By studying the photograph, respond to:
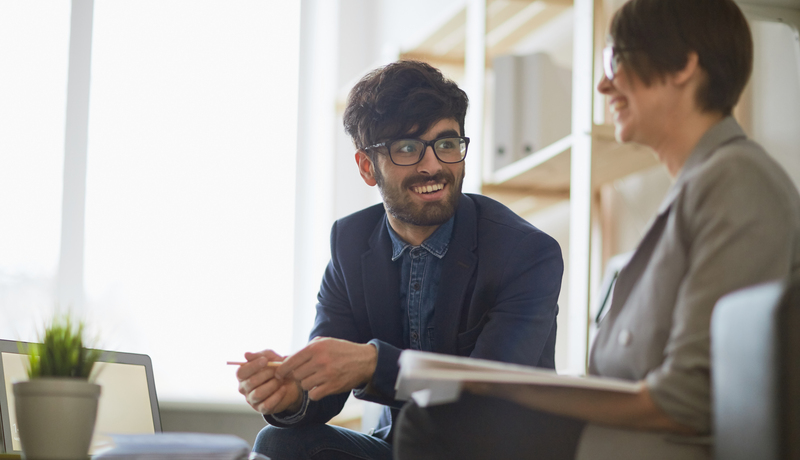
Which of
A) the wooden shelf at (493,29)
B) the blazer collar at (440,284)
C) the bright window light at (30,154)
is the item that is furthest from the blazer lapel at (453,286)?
the bright window light at (30,154)

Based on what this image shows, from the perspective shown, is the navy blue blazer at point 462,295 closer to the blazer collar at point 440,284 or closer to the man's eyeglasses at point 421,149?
the blazer collar at point 440,284

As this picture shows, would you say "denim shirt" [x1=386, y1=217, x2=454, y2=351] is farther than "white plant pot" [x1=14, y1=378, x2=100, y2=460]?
Yes

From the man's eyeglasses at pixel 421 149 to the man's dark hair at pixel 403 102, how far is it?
0.7 inches

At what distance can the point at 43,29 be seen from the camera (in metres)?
3.21

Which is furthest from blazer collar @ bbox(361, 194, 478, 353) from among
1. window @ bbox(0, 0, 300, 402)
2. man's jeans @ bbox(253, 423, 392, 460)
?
window @ bbox(0, 0, 300, 402)

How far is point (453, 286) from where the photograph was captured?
56.5 inches

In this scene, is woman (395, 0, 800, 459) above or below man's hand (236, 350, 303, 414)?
above

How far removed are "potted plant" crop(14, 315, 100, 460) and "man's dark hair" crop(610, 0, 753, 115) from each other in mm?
782

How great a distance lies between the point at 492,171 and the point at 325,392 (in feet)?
4.36

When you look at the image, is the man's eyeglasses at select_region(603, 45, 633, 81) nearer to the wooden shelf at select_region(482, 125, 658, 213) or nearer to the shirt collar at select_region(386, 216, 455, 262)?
the shirt collar at select_region(386, 216, 455, 262)

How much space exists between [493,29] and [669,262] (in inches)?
78.1

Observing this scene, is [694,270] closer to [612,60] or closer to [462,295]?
[612,60]

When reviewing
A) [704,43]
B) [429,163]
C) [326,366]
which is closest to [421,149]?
[429,163]

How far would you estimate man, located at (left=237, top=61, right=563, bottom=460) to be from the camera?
1.32 m
